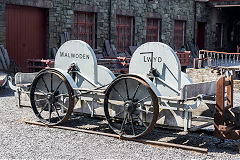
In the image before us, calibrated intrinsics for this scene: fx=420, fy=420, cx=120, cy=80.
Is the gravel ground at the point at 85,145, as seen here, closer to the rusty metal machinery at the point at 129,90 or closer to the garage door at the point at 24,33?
the rusty metal machinery at the point at 129,90

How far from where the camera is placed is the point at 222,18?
2573 centimetres

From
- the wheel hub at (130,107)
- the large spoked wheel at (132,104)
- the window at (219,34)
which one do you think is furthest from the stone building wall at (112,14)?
the wheel hub at (130,107)

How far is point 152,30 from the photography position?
754 inches

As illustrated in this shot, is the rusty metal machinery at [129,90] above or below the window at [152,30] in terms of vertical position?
below

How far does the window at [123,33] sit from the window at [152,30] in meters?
1.56

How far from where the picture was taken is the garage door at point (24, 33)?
12.3 metres

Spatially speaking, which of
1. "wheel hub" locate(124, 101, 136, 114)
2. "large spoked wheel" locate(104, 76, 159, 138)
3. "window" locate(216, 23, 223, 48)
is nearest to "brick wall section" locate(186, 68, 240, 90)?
"large spoked wheel" locate(104, 76, 159, 138)

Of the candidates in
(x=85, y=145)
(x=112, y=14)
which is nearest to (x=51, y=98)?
(x=85, y=145)

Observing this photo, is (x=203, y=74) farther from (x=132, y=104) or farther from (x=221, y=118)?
(x=221, y=118)

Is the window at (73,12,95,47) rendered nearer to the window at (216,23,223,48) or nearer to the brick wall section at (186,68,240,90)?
the brick wall section at (186,68,240,90)

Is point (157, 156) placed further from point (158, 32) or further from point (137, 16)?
point (158, 32)

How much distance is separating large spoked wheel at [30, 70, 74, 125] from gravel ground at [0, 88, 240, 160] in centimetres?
32

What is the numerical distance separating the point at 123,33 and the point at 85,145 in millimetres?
11682

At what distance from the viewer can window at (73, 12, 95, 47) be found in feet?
48.0
